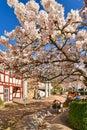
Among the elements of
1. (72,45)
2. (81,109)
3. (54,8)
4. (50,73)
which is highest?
(54,8)

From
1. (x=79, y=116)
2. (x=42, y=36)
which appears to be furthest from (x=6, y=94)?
(x=42, y=36)

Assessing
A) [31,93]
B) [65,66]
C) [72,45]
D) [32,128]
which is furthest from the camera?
[31,93]

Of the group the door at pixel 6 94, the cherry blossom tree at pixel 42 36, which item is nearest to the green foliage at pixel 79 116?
the cherry blossom tree at pixel 42 36

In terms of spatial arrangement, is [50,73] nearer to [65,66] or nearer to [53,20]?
[65,66]

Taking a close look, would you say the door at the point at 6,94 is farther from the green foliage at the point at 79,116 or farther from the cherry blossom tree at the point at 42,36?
the cherry blossom tree at the point at 42,36

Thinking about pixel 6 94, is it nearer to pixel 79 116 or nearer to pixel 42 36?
pixel 79 116

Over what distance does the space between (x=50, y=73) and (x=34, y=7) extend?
4317 mm

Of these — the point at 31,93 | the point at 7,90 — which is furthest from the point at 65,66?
the point at 31,93

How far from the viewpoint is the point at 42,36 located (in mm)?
8625

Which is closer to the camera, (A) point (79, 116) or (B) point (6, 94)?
(A) point (79, 116)

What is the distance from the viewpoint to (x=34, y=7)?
28.8ft

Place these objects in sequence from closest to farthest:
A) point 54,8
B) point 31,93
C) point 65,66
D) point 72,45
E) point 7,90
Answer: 1. point 54,8
2. point 72,45
3. point 65,66
4. point 7,90
5. point 31,93

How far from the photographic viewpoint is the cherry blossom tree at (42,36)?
824cm

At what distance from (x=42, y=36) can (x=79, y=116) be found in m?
5.41
